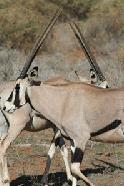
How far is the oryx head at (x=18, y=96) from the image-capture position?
8.03 meters

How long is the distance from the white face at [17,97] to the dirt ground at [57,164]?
52.9 inches

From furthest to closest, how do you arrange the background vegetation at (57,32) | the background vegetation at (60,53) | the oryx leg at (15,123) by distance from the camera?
the background vegetation at (57,32) < the background vegetation at (60,53) < the oryx leg at (15,123)

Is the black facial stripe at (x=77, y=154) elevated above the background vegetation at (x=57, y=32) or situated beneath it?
situated beneath

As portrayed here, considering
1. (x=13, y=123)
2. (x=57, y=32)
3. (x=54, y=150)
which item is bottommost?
(x=54, y=150)

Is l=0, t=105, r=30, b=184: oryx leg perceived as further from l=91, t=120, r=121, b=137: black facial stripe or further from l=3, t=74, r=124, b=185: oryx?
l=91, t=120, r=121, b=137: black facial stripe

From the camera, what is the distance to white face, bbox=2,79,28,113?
8023 millimetres

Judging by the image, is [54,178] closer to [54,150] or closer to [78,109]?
[54,150]

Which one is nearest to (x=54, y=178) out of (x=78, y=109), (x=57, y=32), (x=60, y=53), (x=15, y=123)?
(x=15, y=123)

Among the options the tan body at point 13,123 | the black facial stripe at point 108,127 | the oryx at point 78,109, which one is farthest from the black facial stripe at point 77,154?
the tan body at point 13,123

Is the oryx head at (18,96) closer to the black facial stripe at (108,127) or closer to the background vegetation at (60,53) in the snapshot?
the black facial stripe at (108,127)

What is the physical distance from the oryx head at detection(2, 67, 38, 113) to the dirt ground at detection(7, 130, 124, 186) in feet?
4.38

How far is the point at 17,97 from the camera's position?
26.3 feet

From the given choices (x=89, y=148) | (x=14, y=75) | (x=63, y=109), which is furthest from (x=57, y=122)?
(x=14, y=75)

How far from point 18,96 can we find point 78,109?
2.96 ft
